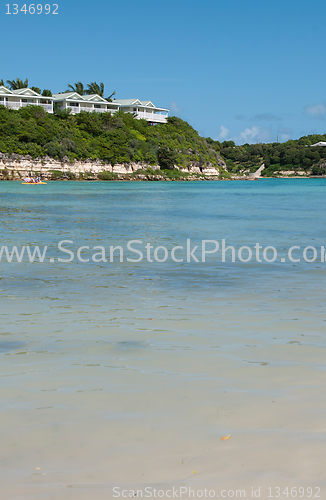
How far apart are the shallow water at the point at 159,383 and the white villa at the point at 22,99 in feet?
296

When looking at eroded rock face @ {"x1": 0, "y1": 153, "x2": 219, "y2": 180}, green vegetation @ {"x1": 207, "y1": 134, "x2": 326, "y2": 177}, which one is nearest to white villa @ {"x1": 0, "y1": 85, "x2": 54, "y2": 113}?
eroded rock face @ {"x1": 0, "y1": 153, "x2": 219, "y2": 180}

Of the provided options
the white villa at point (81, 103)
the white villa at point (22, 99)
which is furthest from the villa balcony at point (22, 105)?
the white villa at point (81, 103)

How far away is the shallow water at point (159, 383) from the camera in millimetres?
2354

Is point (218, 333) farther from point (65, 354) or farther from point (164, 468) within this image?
point (164, 468)

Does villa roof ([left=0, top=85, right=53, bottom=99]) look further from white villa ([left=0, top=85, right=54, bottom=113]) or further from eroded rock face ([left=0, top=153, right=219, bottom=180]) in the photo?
eroded rock face ([left=0, top=153, right=219, bottom=180])

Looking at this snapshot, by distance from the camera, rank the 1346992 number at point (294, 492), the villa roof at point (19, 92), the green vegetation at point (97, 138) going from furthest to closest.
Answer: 1. the villa roof at point (19, 92)
2. the green vegetation at point (97, 138)
3. the 1346992 number at point (294, 492)

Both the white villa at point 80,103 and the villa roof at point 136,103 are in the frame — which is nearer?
the white villa at point 80,103

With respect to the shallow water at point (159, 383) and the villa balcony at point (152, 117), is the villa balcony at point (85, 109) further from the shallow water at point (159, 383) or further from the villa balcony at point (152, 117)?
the shallow water at point (159, 383)

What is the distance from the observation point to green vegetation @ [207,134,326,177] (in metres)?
163

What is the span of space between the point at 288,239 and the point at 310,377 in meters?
9.92

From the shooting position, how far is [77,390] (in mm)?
3287

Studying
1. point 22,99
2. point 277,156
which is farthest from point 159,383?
point 277,156

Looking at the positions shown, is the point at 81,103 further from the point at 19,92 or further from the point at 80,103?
the point at 19,92

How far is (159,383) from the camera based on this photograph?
3.44 metres
